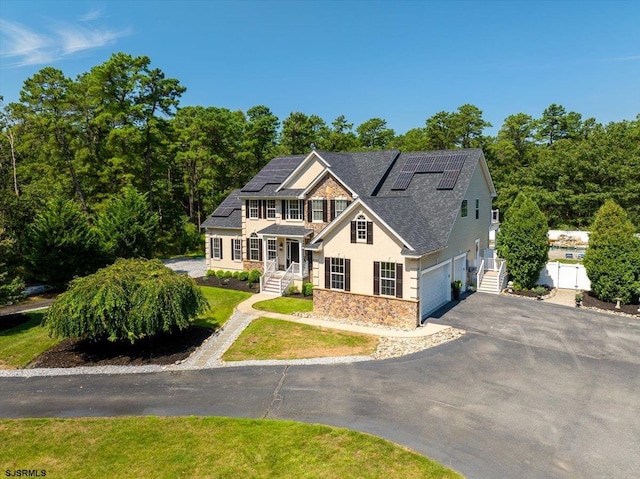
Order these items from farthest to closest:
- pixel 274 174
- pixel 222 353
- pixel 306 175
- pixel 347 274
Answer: pixel 274 174
pixel 306 175
pixel 347 274
pixel 222 353

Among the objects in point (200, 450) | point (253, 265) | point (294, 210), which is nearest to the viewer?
point (200, 450)

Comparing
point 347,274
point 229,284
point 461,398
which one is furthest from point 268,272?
point 461,398

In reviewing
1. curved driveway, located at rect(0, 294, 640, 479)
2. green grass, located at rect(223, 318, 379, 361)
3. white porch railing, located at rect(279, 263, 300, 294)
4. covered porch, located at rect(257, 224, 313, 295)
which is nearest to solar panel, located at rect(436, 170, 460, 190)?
covered porch, located at rect(257, 224, 313, 295)

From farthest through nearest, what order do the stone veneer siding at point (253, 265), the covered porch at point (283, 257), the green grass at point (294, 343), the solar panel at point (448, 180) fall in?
1. the stone veneer siding at point (253, 265)
2. the covered porch at point (283, 257)
3. the solar panel at point (448, 180)
4. the green grass at point (294, 343)

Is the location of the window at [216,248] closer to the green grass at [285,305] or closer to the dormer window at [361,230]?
the green grass at [285,305]

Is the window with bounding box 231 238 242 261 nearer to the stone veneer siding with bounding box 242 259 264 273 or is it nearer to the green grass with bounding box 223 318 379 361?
the stone veneer siding with bounding box 242 259 264 273

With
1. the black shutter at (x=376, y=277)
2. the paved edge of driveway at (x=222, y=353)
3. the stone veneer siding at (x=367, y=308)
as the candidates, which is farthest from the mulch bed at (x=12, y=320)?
the black shutter at (x=376, y=277)

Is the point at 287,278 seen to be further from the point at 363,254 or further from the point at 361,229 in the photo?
the point at 361,229
